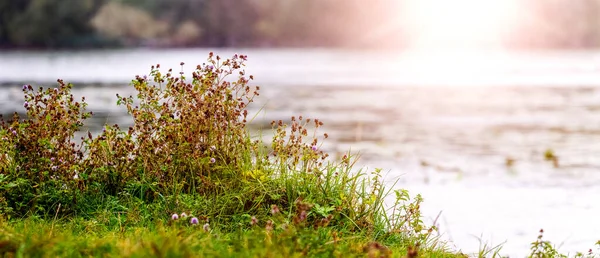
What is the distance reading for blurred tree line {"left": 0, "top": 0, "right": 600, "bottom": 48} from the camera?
80.1 m

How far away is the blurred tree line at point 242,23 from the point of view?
80125mm

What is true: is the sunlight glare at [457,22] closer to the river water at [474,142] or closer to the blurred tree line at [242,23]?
the blurred tree line at [242,23]

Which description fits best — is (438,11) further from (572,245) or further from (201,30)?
(572,245)

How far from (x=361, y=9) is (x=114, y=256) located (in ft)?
278

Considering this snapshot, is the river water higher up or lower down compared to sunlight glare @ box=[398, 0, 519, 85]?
lower down

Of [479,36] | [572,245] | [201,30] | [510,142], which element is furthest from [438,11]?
[572,245]

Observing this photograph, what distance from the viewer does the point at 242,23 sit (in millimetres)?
85750

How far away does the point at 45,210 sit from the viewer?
5949 millimetres

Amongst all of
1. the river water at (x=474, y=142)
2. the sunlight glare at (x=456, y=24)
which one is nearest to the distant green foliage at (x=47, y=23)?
the sunlight glare at (x=456, y=24)

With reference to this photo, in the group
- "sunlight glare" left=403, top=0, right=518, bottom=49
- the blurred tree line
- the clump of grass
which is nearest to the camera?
the clump of grass

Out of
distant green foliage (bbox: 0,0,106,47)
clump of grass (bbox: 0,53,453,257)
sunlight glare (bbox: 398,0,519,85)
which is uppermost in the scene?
sunlight glare (bbox: 398,0,519,85)

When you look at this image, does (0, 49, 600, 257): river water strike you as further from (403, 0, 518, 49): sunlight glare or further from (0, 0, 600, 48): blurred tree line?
(403, 0, 518, 49): sunlight glare

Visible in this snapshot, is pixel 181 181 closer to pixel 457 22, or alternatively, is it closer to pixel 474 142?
pixel 474 142

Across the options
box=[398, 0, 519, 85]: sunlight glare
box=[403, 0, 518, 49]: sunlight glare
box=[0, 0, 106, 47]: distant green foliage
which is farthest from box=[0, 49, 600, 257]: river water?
box=[403, 0, 518, 49]: sunlight glare
